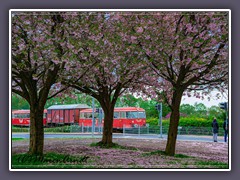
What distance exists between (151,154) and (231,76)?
2.56 m

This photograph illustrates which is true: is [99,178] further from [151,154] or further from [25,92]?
[25,92]

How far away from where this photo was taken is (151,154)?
866cm

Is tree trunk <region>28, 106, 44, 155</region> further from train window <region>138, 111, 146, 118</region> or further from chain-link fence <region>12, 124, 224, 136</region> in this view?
train window <region>138, 111, 146, 118</region>

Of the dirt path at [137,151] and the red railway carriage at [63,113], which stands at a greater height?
the red railway carriage at [63,113]

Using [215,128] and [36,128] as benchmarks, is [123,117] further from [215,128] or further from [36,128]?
[215,128]

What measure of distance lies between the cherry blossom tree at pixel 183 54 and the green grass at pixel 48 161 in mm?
2134

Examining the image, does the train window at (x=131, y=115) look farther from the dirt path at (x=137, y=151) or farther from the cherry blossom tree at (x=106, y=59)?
the dirt path at (x=137, y=151)

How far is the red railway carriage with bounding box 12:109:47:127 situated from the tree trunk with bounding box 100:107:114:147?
1403mm

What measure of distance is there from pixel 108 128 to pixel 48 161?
5.70 ft

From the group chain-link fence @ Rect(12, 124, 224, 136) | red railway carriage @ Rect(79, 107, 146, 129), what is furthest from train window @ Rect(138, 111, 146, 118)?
chain-link fence @ Rect(12, 124, 224, 136)

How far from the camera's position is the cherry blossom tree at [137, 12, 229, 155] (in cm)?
821

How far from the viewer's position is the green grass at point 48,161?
7707 mm

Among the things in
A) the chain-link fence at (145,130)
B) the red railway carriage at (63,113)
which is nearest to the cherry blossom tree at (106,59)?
the chain-link fence at (145,130)
